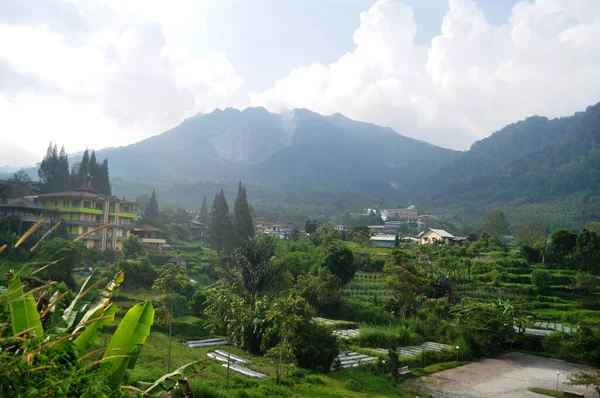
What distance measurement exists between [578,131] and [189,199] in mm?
112329

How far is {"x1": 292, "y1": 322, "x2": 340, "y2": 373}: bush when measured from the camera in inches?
464

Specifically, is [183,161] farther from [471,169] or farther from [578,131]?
[578,131]

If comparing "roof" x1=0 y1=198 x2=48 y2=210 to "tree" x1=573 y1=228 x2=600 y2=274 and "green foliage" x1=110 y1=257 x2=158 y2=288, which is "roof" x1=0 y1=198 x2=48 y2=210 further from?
"tree" x1=573 y1=228 x2=600 y2=274

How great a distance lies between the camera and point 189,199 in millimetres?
103875

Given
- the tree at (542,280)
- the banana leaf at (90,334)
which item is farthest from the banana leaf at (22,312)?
the tree at (542,280)

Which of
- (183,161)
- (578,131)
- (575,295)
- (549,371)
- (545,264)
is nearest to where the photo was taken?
(549,371)

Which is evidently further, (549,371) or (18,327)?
(549,371)

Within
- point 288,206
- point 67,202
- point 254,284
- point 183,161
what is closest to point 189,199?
point 288,206

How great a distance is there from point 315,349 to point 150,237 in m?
27.3

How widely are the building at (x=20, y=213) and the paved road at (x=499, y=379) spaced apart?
69.5 feet

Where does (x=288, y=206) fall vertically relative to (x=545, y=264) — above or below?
above

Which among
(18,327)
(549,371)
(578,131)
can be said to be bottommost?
(549,371)

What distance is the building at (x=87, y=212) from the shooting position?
28.0 metres

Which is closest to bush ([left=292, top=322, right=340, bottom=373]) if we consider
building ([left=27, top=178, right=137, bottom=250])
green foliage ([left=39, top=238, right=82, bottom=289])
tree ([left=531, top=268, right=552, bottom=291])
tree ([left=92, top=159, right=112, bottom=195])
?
green foliage ([left=39, top=238, right=82, bottom=289])
